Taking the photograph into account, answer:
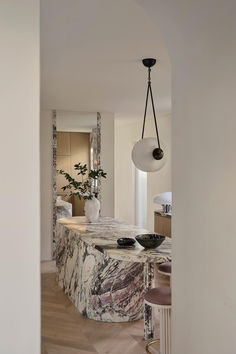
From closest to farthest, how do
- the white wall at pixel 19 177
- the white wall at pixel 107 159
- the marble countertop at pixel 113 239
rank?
the white wall at pixel 19 177
the marble countertop at pixel 113 239
the white wall at pixel 107 159

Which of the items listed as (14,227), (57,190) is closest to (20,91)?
(14,227)

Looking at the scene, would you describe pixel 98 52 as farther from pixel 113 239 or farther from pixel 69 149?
pixel 69 149

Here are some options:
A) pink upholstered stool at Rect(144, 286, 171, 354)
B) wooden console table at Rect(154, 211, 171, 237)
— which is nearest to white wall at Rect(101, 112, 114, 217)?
wooden console table at Rect(154, 211, 171, 237)

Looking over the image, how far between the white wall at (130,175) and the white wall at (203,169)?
4.55 metres

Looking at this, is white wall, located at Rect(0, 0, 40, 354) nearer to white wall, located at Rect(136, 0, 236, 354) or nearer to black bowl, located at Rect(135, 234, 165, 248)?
white wall, located at Rect(136, 0, 236, 354)

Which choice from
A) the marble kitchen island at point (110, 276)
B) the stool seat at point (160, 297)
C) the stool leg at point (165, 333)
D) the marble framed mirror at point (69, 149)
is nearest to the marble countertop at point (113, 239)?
the marble kitchen island at point (110, 276)

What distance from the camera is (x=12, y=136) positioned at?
124 centimetres

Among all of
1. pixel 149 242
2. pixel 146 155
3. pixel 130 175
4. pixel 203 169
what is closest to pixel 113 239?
pixel 149 242

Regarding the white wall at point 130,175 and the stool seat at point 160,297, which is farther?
the white wall at point 130,175

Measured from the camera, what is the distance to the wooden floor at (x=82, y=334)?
308 cm

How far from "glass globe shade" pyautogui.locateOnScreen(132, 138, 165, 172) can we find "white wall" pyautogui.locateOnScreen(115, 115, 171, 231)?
3.05 meters

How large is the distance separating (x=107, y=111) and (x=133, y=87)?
6.34ft

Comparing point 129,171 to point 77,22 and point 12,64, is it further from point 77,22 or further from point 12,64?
point 12,64

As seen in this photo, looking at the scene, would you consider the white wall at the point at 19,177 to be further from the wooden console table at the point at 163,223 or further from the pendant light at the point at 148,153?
the wooden console table at the point at 163,223
